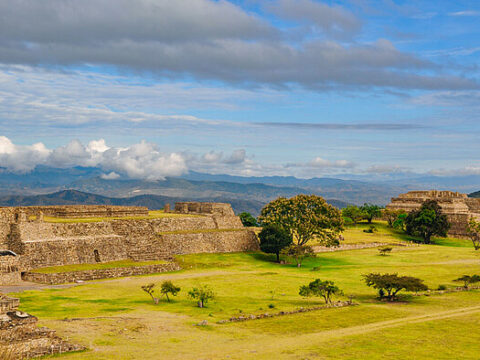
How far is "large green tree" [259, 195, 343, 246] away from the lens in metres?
80.1


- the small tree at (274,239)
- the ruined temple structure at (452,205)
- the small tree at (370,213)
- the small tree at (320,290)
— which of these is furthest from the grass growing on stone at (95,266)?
the ruined temple structure at (452,205)

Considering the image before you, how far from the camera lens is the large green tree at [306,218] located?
263 feet

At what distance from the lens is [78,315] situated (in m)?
36.8

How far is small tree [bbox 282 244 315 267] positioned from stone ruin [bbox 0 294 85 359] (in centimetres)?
4933

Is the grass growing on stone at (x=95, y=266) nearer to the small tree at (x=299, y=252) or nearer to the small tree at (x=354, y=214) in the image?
the small tree at (x=299, y=252)

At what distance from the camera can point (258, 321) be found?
37469mm

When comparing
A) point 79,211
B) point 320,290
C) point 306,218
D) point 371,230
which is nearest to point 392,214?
point 371,230

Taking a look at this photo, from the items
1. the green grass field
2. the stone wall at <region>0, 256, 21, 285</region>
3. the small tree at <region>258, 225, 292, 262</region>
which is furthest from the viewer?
the small tree at <region>258, 225, 292, 262</region>

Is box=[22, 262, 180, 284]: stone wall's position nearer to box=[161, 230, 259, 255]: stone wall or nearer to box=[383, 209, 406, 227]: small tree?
box=[161, 230, 259, 255]: stone wall

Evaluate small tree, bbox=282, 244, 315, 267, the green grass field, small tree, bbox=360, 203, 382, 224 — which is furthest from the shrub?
the green grass field

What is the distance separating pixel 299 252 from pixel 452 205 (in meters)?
72.0

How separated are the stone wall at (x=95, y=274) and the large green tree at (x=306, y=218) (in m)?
22.9

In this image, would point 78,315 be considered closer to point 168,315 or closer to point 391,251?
point 168,315

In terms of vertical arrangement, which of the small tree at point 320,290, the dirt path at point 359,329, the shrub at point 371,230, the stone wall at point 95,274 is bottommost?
the stone wall at point 95,274
